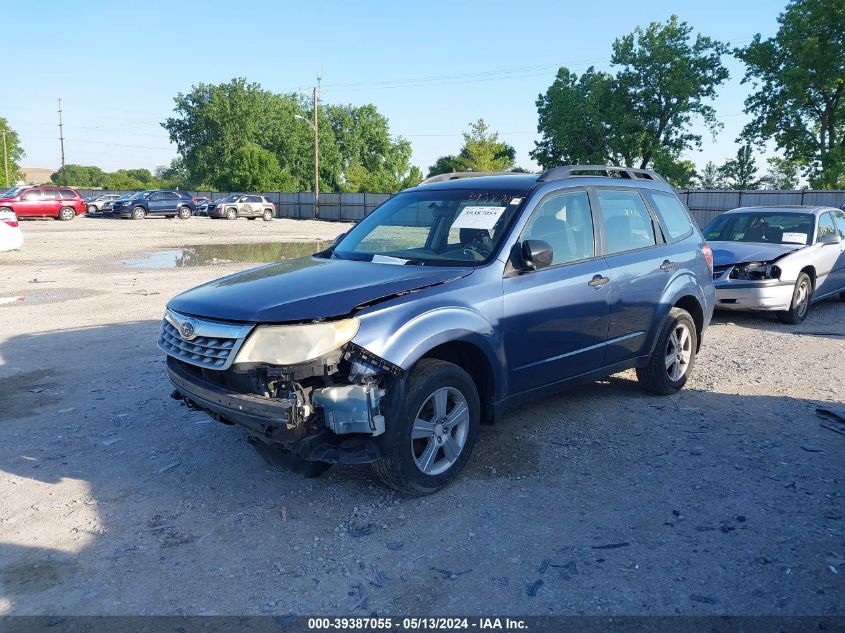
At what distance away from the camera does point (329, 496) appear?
4.15 meters

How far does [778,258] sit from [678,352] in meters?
4.07

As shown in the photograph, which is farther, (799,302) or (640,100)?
(640,100)

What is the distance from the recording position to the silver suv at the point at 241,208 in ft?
146

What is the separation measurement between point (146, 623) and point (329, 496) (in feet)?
4.45

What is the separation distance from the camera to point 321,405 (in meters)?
3.66

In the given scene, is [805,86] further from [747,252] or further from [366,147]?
[366,147]

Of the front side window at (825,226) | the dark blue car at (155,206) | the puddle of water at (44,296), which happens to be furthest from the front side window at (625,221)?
the dark blue car at (155,206)

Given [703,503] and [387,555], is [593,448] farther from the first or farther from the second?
[387,555]

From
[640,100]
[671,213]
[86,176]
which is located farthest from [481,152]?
[86,176]

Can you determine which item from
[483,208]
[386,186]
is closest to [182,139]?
[386,186]

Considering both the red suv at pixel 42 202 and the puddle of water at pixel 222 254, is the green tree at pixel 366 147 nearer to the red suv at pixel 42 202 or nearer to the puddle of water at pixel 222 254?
the red suv at pixel 42 202

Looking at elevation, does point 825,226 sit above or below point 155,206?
below

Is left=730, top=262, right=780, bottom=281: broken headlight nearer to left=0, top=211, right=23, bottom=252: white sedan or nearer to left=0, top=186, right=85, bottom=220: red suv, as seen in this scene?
left=0, top=211, right=23, bottom=252: white sedan

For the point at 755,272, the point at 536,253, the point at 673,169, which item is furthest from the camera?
the point at 673,169
